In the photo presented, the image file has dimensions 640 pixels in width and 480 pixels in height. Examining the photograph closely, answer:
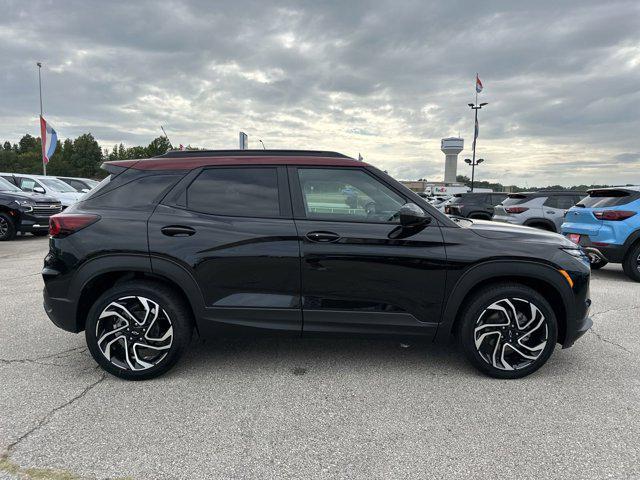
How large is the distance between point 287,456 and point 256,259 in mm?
1358

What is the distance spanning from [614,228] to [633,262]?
713 millimetres

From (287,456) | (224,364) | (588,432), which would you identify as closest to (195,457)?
(287,456)

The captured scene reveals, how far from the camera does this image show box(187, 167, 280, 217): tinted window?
3234 millimetres

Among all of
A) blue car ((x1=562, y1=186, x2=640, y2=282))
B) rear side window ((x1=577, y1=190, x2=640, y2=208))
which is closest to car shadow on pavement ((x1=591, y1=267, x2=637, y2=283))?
blue car ((x1=562, y1=186, x2=640, y2=282))

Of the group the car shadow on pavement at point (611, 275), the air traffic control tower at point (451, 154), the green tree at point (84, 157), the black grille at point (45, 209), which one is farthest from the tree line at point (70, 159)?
the car shadow on pavement at point (611, 275)

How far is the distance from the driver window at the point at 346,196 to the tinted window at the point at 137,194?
1065mm

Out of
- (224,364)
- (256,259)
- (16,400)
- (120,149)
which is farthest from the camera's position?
(120,149)

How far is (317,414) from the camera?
2768mm

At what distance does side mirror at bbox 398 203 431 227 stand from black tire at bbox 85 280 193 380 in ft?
5.95

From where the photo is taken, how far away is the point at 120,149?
3703 inches

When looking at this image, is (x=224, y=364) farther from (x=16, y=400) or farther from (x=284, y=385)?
(x=16, y=400)

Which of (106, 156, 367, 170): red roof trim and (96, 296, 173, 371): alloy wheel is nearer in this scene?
(96, 296, 173, 371): alloy wheel

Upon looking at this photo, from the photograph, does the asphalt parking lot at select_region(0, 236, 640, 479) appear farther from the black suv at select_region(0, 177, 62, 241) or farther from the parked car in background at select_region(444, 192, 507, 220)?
the parked car in background at select_region(444, 192, 507, 220)

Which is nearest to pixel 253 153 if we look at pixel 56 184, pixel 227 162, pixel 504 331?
pixel 227 162
